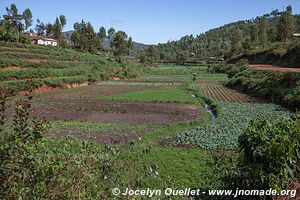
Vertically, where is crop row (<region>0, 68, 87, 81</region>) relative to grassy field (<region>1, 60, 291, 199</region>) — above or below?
above

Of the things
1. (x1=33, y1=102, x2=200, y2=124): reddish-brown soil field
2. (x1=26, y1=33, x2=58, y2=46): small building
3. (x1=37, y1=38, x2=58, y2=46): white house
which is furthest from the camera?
(x1=37, y1=38, x2=58, y2=46): white house

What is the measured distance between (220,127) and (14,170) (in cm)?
1612

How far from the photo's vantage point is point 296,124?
6781 millimetres

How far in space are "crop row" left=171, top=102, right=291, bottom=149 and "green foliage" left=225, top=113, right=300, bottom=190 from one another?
11.3 feet

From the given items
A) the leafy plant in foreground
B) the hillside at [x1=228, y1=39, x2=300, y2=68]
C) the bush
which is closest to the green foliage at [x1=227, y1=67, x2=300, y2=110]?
the hillside at [x1=228, y1=39, x2=300, y2=68]

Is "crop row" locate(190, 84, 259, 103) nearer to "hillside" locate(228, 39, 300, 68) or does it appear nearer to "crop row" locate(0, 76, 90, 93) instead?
"hillside" locate(228, 39, 300, 68)

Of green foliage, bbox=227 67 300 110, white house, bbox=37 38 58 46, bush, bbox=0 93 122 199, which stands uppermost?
white house, bbox=37 38 58 46

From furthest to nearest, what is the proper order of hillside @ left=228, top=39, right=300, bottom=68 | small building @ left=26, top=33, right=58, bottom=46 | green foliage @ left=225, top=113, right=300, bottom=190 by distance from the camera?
small building @ left=26, top=33, right=58, bottom=46, hillside @ left=228, top=39, right=300, bottom=68, green foliage @ left=225, top=113, right=300, bottom=190

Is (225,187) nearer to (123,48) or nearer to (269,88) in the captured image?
(269,88)

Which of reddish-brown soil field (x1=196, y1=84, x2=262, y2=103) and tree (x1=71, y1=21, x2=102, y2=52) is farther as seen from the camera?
tree (x1=71, y1=21, x2=102, y2=52)

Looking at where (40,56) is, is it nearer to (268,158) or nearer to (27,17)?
(268,158)

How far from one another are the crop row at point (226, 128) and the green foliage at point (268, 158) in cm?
346

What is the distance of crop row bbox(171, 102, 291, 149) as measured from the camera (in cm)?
1505

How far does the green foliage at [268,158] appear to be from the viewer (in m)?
5.95
